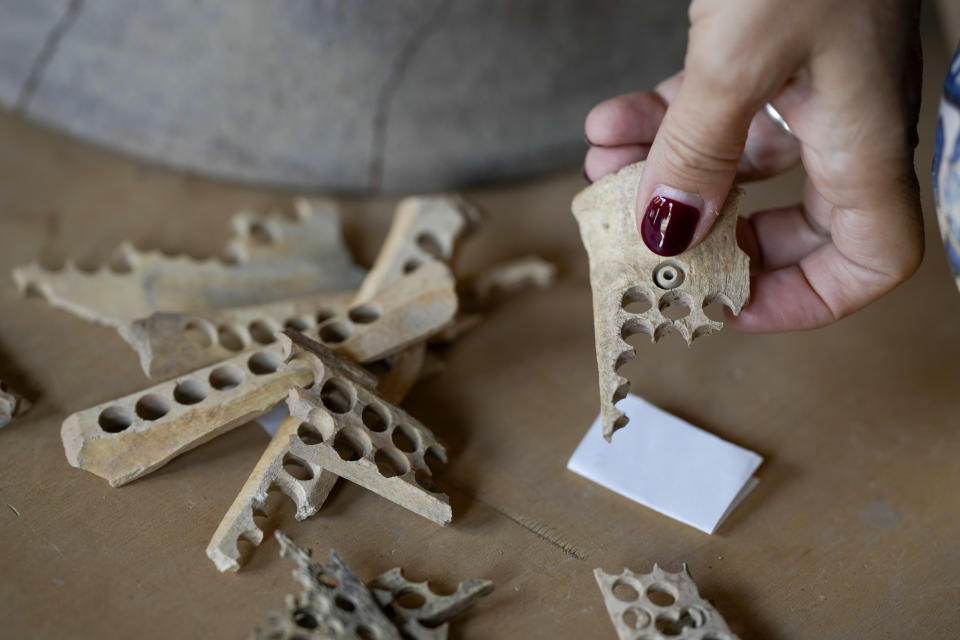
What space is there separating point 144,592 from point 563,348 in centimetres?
66

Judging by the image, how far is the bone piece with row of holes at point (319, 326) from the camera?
1.17m

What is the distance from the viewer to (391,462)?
1107mm

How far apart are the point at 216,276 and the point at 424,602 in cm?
66

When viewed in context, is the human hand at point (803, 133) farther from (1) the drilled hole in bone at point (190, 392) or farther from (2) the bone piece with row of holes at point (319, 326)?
(1) the drilled hole in bone at point (190, 392)

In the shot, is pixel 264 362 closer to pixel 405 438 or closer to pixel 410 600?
pixel 405 438

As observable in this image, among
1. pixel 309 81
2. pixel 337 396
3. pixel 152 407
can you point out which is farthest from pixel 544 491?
pixel 309 81

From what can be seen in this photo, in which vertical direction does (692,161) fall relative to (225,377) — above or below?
above

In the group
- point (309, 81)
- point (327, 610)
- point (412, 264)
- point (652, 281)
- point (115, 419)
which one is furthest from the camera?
point (309, 81)

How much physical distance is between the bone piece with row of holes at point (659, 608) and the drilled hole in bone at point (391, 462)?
0.25m

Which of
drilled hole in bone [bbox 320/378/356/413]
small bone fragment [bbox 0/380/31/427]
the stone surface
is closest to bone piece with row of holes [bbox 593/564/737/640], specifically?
drilled hole in bone [bbox 320/378/356/413]

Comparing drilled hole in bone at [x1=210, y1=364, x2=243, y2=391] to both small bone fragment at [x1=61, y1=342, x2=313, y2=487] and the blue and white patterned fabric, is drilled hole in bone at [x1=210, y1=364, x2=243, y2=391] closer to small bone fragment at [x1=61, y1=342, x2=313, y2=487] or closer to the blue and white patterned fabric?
small bone fragment at [x1=61, y1=342, x2=313, y2=487]

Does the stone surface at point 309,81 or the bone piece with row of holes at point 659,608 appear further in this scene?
the stone surface at point 309,81

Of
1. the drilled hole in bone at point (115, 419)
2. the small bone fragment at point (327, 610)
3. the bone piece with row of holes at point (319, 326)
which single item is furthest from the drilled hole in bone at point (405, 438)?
the drilled hole in bone at point (115, 419)

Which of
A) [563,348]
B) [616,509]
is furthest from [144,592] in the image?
[563,348]
